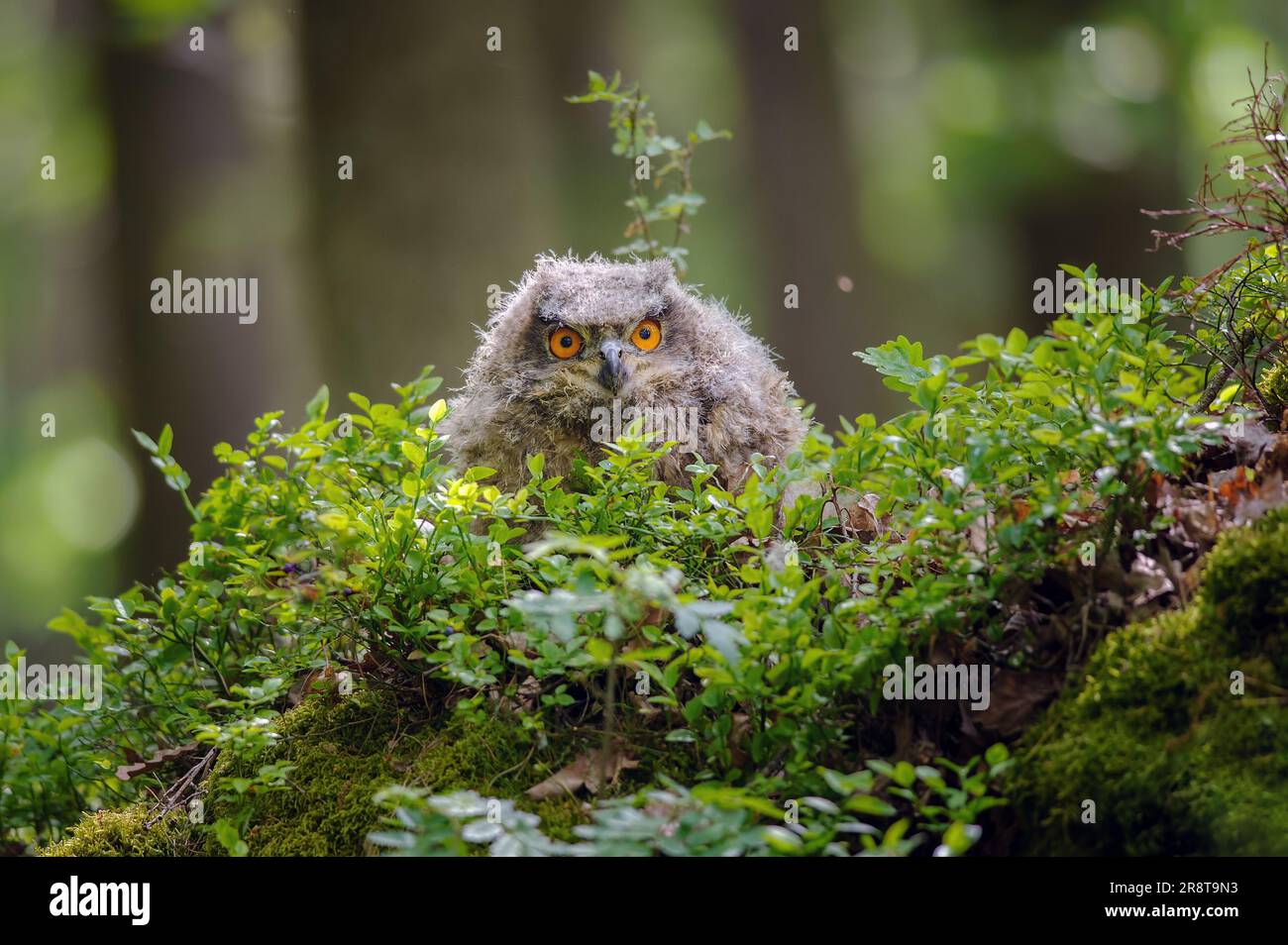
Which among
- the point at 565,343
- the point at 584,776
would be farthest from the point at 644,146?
the point at 584,776

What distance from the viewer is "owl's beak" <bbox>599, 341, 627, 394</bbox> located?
4.71m

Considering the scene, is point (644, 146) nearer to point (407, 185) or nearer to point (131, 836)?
point (407, 185)

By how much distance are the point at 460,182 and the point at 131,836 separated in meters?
5.77

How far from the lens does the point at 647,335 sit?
197 inches

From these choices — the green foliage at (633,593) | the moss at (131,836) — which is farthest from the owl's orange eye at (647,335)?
the moss at (131,836)

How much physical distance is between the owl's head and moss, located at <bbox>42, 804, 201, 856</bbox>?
230 cm

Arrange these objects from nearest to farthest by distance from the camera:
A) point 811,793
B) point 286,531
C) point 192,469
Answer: point 811,793 → point 286,531 → point 192,469

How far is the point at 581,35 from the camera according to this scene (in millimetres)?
10445

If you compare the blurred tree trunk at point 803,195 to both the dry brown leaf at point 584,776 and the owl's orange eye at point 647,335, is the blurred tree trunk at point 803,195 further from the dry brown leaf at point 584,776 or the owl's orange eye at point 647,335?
the dry brown leaf at point 584,776

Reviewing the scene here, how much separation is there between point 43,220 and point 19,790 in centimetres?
983

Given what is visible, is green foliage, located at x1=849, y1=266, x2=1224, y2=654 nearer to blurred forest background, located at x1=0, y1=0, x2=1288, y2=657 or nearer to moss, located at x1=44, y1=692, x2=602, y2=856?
moss, located at x1=44, y1=692, x2=602, y2=856

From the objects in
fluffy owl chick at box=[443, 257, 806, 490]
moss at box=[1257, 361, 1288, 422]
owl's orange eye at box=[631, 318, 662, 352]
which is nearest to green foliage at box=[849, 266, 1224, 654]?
moss at box=[1257, 361, 1288, 422]

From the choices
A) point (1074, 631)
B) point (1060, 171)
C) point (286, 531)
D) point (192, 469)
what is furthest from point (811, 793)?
point (1060, 171)
